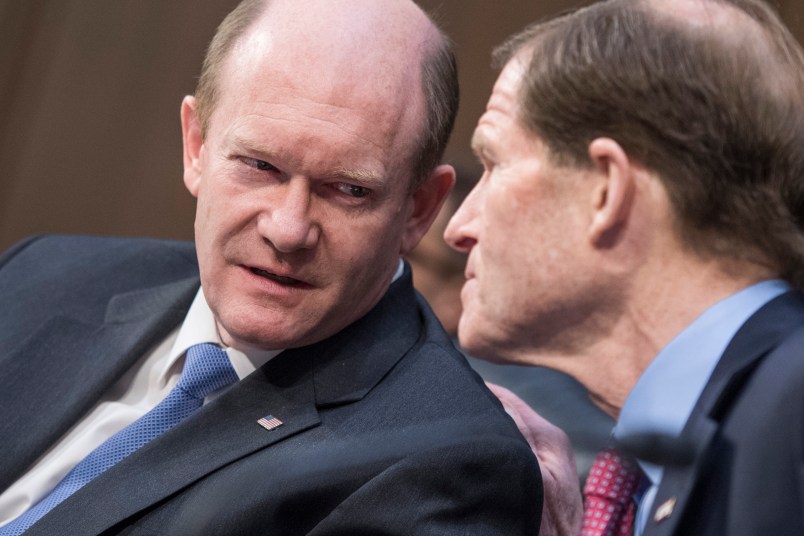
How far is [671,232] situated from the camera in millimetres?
1168

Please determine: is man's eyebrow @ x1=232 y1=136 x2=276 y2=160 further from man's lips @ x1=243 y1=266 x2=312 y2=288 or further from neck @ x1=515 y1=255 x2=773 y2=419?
neck @ x1=515 y1=255 x2=773 y2=419

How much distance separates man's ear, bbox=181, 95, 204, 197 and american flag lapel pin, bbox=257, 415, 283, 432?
1.36ft

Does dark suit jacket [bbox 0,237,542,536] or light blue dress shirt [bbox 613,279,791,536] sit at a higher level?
light blue dress shirt [bbox 613,279,791,536]

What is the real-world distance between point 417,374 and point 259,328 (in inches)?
10.3

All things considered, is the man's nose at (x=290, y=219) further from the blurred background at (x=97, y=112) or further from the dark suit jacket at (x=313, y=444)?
the blurred background at (x=97, y=112)

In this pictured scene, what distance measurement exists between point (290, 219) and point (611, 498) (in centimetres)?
61

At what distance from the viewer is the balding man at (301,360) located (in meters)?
1.55

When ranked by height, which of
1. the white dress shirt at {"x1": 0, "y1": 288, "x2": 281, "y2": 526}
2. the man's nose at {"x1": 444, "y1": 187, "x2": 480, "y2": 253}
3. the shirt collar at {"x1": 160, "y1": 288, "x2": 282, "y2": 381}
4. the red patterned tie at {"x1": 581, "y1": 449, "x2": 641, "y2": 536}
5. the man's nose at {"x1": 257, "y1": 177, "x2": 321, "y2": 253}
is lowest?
the white dress shirt at {"x1": 0, "y1": 288, "x2": 281, "y2": 526}

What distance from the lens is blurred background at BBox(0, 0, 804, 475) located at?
10.8 ft

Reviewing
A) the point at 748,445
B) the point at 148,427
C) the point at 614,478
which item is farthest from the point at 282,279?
the point at 748,445

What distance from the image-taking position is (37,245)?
89.3 inches

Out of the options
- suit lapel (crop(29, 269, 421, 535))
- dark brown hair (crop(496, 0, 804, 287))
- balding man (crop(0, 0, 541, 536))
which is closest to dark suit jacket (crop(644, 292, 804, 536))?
dark brown hair (crop(496, 0, 804, 287))

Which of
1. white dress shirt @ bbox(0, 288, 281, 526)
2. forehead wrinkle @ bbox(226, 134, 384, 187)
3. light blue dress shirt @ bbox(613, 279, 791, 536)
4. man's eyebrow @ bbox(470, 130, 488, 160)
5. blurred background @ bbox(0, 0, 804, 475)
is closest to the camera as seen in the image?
light blue dress shirt @ bbox(613, 279, 791, 536)

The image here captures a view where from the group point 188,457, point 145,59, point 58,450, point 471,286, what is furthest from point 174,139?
point 471,286
